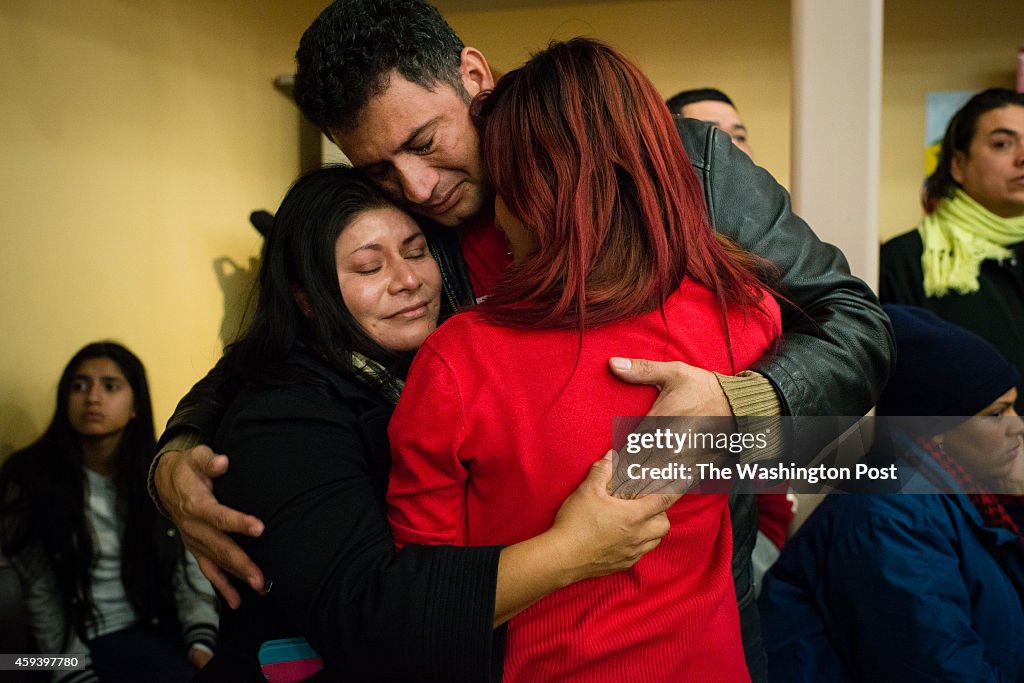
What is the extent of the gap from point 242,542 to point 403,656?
0.27 meters

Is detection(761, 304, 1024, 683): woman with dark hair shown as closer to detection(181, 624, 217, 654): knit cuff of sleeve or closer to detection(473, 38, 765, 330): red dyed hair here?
detection(473, 38, 765, 330): red dyed hair

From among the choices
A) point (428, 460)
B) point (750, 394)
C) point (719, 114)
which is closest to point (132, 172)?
point (719, 114)

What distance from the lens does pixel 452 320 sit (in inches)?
35.0

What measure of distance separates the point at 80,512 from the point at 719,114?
82.4 inches

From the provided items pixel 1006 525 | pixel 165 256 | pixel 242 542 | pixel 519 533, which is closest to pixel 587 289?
pixel 519 533

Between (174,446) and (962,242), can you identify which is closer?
(174,446)

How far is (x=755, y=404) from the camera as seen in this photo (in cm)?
93

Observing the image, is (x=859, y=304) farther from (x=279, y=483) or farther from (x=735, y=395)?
(x=279, y=483)

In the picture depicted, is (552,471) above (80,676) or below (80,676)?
above

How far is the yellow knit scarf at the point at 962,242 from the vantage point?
2127 mm

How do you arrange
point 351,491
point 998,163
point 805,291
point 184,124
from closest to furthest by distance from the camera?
1. point 351,491
2. point 805,291
3. point 998,163
4. point 184,124

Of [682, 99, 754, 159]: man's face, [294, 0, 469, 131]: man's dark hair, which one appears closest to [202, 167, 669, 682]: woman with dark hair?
[294, 0, 469, 131]: man's dark hair

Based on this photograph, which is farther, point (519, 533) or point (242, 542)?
point (242, 542)

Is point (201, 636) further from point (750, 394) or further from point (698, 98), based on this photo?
point (698, 98)
